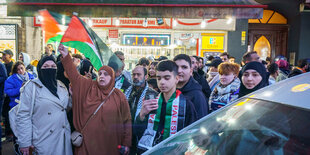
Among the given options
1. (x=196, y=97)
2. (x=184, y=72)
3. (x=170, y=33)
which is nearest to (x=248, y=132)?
(x=196, y=97)

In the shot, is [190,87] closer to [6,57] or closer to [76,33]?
[76,33]

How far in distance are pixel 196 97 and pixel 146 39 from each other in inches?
395

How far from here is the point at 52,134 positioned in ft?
10.3

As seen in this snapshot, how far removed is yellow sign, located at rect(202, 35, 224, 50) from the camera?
42.8 ft

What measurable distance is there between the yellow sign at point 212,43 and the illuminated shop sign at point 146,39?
6.26ft

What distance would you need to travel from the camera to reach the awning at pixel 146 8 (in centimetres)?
641

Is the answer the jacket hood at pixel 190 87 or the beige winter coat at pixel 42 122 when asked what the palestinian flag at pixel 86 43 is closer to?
the beige winter coat at pixel 42 122

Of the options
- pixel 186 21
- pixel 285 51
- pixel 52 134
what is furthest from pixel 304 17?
pixel 52 134

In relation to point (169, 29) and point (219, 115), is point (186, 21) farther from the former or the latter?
point (219, 115)

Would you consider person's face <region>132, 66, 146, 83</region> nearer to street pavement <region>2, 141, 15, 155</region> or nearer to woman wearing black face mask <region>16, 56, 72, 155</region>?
woman wearing black face mask <region>16, 56, 72, 155</region>

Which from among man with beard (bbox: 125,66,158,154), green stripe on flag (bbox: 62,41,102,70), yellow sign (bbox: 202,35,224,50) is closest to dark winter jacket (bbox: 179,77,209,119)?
man with beard (bbox: 125,66,158,154)

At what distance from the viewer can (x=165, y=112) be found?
2.56 m

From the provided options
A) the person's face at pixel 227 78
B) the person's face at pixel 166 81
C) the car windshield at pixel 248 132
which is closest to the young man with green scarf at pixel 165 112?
the person's face at pixel 166 81

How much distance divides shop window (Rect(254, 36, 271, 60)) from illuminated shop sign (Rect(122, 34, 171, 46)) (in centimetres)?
518
